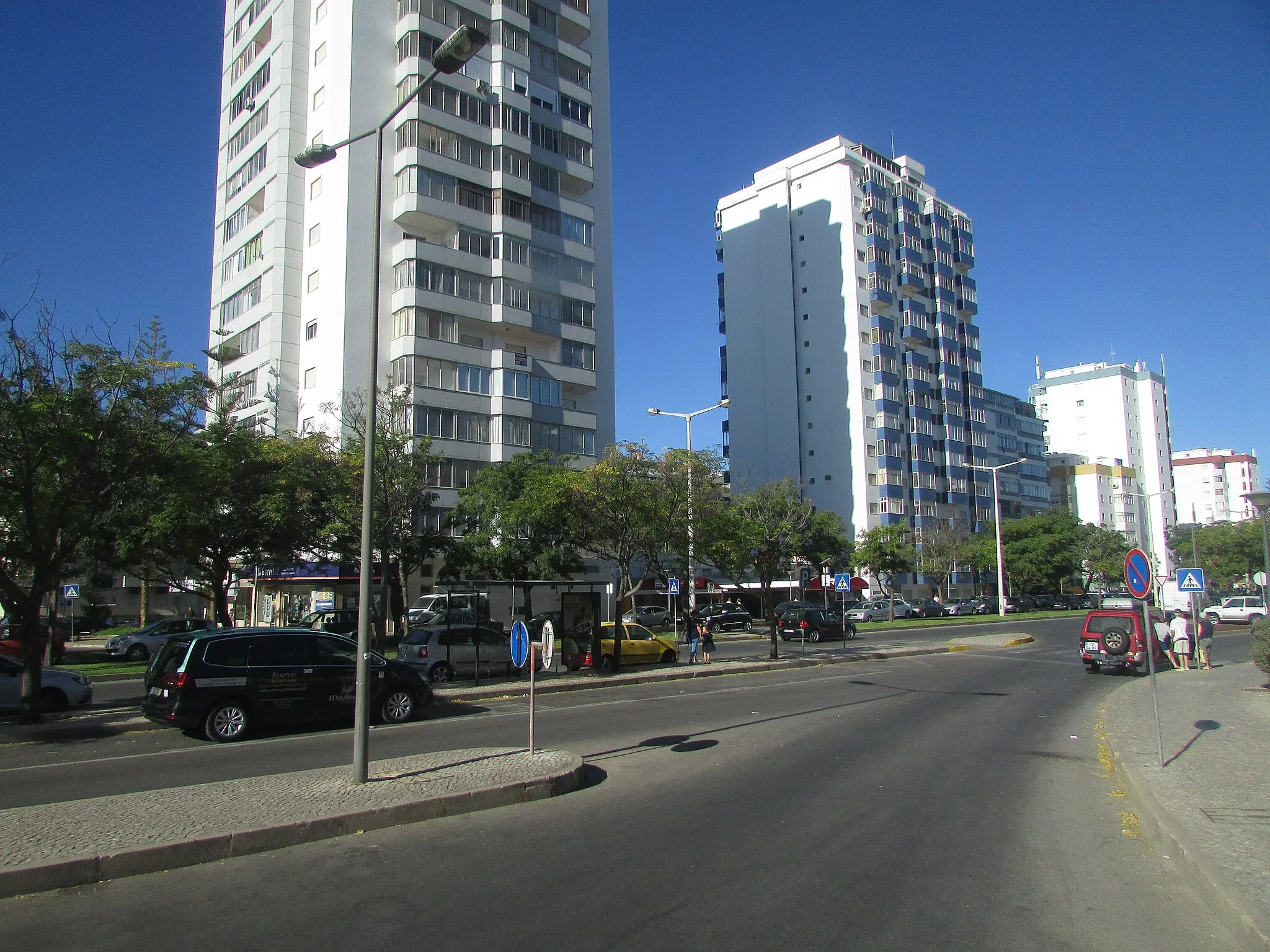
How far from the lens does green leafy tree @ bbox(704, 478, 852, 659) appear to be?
120ft

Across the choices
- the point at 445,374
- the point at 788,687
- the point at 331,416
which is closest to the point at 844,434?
the point at 445,374

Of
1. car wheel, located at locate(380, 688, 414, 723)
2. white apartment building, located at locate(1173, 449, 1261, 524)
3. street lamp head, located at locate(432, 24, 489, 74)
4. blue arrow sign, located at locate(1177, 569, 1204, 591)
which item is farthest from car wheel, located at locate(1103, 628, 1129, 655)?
white apartment building, located at locate(1173, 449, 1261, 524)

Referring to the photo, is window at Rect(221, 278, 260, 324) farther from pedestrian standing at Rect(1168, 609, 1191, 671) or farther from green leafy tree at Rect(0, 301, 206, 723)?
pedestrian standing at Rect(1168, 609, 1191, 671)

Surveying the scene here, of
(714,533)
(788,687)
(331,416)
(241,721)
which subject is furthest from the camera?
(331,416)

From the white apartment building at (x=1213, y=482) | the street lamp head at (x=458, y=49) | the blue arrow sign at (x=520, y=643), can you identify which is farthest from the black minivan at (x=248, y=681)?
the white apartment building at (x=1213, y=482)

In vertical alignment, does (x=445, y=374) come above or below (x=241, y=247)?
below

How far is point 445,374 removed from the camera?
153ft

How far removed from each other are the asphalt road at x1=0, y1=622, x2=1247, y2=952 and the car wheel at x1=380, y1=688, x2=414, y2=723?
186 cm

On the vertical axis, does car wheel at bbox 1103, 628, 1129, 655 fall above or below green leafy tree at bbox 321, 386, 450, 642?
below

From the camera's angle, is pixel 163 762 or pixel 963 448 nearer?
pixel 163 762

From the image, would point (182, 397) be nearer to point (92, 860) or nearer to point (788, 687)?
point (92, 860)

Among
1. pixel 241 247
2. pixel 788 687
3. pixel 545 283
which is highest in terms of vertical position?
pixel 241 247

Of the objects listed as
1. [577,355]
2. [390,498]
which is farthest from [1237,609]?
[390,498]

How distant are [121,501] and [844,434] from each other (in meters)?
68.9
